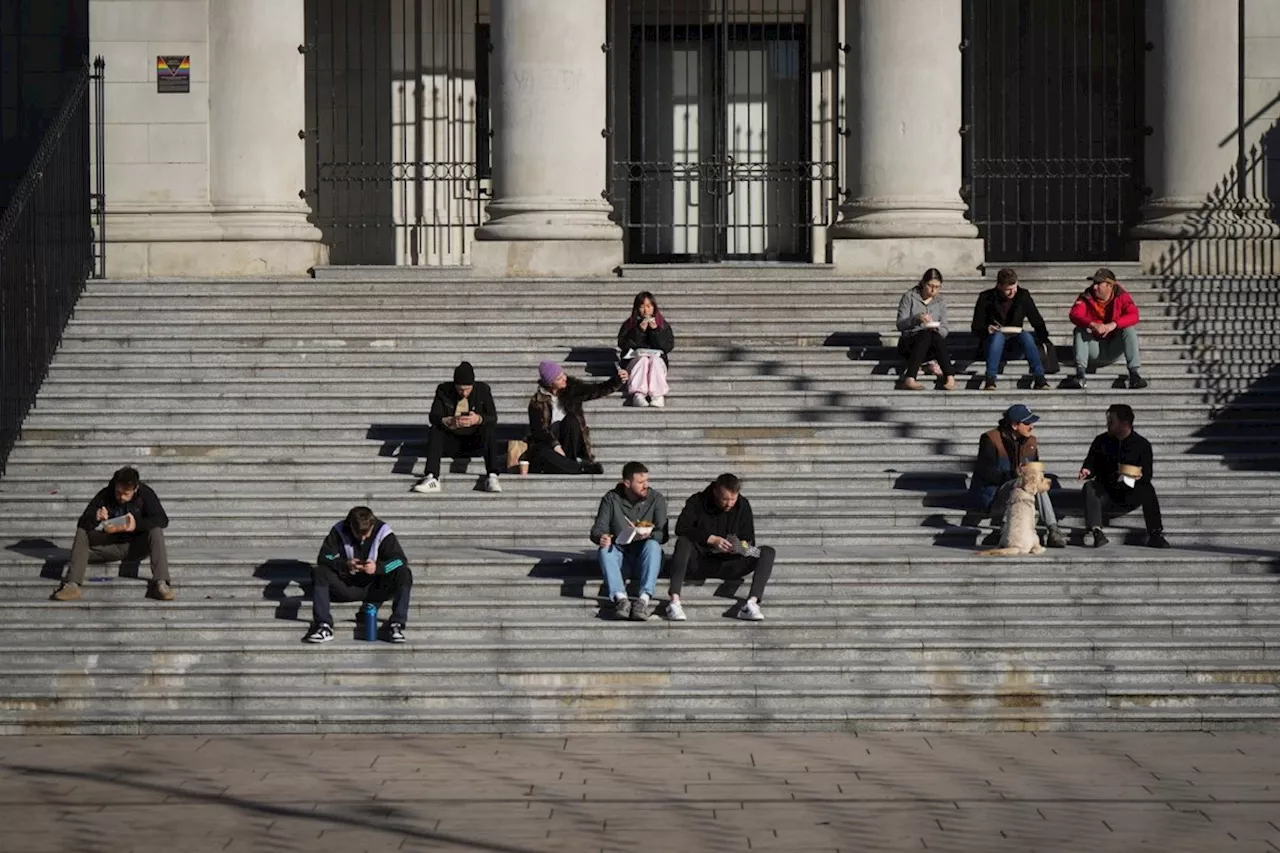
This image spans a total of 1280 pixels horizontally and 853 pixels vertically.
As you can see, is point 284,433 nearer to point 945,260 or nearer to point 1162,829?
point 945,260

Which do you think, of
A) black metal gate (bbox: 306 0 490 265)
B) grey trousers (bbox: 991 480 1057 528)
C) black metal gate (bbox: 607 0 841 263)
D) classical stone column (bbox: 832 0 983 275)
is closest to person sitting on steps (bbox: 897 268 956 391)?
grey trousers (bbox: 991 480 1057 528)

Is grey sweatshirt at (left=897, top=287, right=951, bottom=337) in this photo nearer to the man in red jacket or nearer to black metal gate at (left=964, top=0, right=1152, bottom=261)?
the man in red jacket

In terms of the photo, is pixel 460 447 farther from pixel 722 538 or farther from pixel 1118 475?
pixel 1118 475

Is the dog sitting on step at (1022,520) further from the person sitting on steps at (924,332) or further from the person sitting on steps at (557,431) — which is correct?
the person sitting on steps at (557,431)

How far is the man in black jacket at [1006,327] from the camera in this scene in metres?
23.2

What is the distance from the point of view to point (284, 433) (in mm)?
22750

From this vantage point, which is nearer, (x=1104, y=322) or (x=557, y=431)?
(x=557, y=431)

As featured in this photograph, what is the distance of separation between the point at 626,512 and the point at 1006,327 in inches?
240

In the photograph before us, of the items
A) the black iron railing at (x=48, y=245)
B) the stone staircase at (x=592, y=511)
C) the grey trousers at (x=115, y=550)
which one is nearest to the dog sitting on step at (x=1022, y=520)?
the stone staircase at (x=592, y=511)

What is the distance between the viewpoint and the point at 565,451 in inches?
853

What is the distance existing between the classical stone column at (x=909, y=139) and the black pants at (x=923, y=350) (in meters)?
3.26

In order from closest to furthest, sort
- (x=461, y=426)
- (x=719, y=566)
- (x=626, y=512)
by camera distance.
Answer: (x=719, y=566) < (x=626, y=512) < (x=461, y=426)

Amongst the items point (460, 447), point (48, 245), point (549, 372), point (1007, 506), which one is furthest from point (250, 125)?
point (1007, 506)

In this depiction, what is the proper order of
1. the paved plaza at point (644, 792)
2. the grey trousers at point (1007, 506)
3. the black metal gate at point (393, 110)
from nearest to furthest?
the paved plaza at point (644, 792), the grey trousers at point (1007, 506), the black metal gate at point (393, 110)
